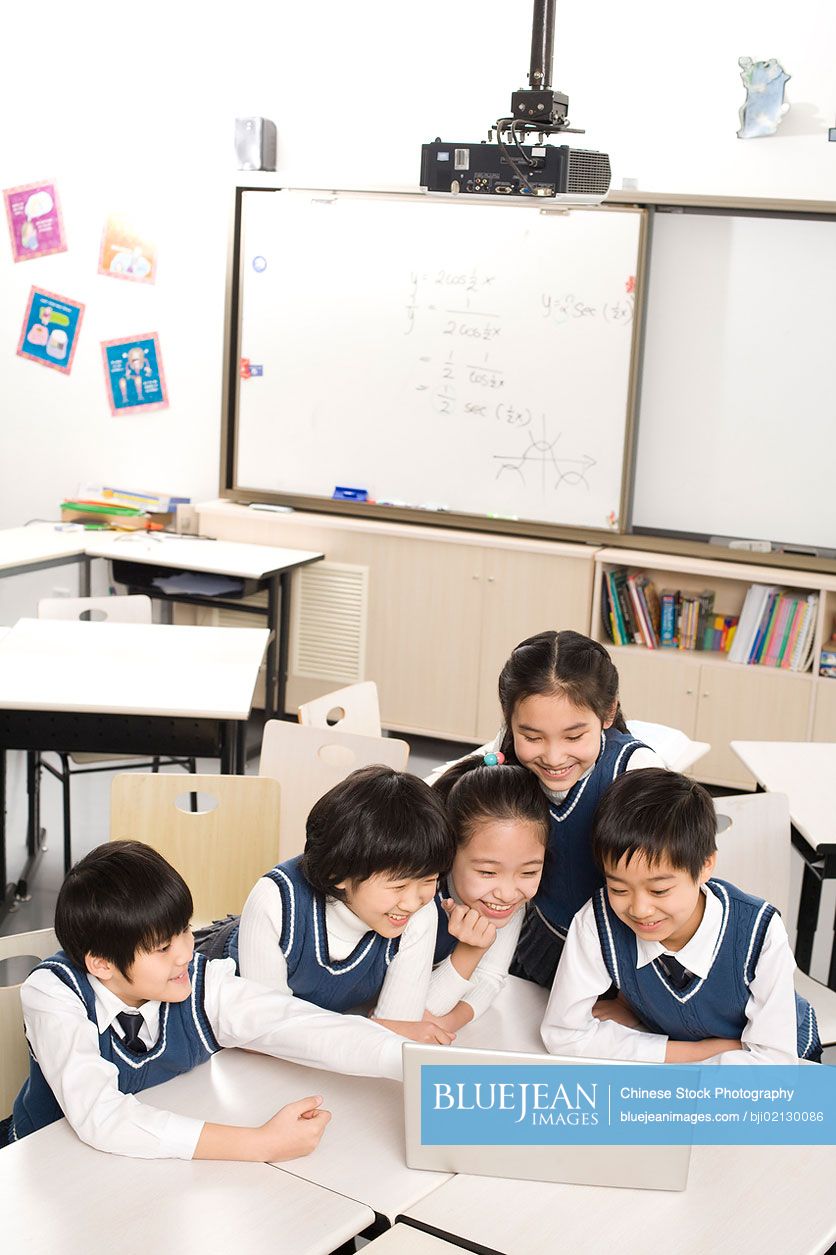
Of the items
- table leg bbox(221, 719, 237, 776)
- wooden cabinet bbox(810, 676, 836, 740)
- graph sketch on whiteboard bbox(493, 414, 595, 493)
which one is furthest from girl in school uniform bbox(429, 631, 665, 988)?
graph sketch on whiteboard bbox(493, 414, 595, 493)

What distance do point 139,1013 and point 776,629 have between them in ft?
10.6

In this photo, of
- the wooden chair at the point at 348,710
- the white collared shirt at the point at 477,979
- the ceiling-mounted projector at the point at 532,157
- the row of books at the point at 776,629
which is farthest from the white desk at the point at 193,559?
the white collared shirt at the point at 477,979

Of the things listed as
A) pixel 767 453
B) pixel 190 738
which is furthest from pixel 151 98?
pixel 190 738

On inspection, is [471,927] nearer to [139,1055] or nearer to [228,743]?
[139,1055]

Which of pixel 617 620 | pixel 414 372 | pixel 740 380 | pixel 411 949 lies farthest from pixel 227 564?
pixel 411 949

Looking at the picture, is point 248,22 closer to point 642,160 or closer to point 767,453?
point 642,160

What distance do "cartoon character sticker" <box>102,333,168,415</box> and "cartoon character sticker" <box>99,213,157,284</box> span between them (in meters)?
0.25

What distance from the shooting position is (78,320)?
5602mm

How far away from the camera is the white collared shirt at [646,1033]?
1.74 m

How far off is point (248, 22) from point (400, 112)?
75 cm

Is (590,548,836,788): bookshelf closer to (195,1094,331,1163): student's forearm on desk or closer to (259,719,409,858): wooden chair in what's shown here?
(259,719,409,858): wooden chair

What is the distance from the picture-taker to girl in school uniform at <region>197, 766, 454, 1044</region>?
1728 mm

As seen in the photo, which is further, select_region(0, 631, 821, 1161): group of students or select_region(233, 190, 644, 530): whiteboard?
select_region(233, 190, 644, 530): whiteboard

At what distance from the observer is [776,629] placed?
4453 millimetres
